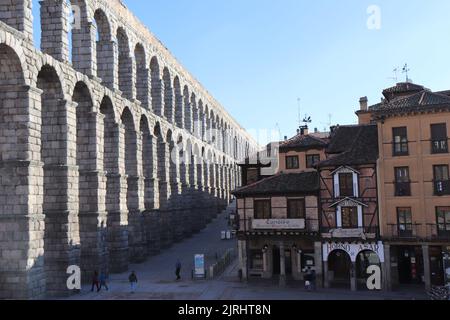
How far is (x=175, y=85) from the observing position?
65.0 metres

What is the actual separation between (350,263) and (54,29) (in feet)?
79.7

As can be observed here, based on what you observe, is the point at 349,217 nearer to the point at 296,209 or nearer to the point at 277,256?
the point at 296,209

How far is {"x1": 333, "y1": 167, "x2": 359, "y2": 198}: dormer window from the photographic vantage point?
1277 inches

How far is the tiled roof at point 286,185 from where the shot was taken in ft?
112

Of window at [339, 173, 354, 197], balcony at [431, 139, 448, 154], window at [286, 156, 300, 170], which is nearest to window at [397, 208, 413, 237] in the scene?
window at [339, 173, 354, 197]

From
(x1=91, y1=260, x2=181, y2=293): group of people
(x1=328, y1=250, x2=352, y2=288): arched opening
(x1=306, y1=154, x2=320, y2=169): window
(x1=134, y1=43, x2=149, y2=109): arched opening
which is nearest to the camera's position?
(x1=91, y1=260, x2=181, y2=293): group of people

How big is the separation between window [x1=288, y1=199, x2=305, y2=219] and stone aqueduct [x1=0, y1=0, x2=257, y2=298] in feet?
44.0

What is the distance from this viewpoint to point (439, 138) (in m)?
30.9

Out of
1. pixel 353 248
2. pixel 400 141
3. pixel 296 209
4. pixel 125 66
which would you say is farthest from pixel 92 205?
pixel 400 141

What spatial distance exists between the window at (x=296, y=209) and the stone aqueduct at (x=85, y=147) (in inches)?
528

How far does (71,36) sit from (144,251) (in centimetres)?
2056

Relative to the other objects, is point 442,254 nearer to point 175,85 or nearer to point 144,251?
point 144,251

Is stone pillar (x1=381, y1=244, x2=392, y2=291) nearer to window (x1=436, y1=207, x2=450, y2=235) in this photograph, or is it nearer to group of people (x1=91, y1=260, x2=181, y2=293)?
window (x1=436, y1=207, x2=450, y2=235)

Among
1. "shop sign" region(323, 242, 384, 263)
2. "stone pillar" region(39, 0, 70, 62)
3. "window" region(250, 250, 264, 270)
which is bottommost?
"window" region(250, 250, 264, 270)
